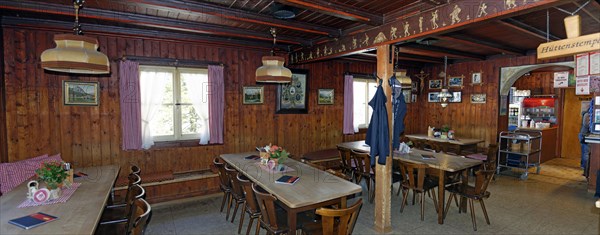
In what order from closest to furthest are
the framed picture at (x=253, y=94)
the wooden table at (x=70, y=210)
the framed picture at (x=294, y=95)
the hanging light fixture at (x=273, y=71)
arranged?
the wooden table at (x=70, y=210)
the hanging light fixture at (x=273, y=71)
the framed picture at (x=253, y=94)
the framed picture at (x=294, y=95)

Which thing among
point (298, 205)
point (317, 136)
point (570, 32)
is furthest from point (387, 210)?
point (317, 136)

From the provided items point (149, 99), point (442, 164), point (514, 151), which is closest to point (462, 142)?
point (514, 151)

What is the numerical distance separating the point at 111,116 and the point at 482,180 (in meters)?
4.97

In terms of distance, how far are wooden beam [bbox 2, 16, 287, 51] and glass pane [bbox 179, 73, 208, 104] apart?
0.60m

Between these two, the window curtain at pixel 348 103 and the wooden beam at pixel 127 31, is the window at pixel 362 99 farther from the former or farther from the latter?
the wooden beam at pixel 127 31

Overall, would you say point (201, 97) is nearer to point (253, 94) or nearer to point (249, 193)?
point (253, 94)

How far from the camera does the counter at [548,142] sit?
710 cm

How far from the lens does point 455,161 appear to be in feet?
13.2

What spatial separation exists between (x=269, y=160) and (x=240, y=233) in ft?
2.98

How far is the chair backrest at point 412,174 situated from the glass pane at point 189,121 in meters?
3.22

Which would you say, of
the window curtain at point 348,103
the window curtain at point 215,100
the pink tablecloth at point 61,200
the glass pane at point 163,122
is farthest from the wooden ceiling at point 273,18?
the pink tablecloth at point 61,200

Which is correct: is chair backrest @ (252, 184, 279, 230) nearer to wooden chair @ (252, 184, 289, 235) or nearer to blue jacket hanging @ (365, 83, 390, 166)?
wooden chair @ (252, 184, 289, 235)

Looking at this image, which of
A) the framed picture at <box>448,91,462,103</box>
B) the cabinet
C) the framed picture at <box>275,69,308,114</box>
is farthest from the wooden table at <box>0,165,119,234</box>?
the framed picture at <box>448,91,462,103</box>

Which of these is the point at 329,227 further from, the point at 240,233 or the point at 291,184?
the point at 240,233
